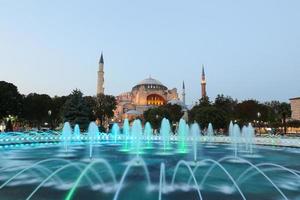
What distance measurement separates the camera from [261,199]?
25.5 ft

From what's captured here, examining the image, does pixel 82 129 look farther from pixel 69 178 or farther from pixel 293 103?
pixel 293 103

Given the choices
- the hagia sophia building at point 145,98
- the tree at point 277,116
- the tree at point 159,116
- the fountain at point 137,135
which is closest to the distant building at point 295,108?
the tree at point 277,116

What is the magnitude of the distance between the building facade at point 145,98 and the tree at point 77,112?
6371 centimetres

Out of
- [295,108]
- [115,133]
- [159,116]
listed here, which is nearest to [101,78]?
[159,116]

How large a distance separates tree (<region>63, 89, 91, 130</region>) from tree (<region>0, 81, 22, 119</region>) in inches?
408

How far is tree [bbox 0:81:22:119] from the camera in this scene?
45750mm

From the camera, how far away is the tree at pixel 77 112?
41219mm

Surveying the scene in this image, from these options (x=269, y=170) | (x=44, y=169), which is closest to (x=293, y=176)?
(x=269, y=170)

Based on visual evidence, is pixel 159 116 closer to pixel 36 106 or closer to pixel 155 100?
pixel 36 106

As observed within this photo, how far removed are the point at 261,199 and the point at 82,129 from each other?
35.3m

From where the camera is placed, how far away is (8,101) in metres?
46.4

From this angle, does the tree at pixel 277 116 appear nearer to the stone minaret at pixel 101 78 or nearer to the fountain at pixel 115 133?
the fountain at pixel 115 133

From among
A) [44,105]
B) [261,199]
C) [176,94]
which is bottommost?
[261,199]

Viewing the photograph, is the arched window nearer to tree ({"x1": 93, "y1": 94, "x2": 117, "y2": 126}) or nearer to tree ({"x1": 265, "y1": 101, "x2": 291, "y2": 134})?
tree ({"x1": 265, "y1": 101, "x2": 291, "y2": 134})
